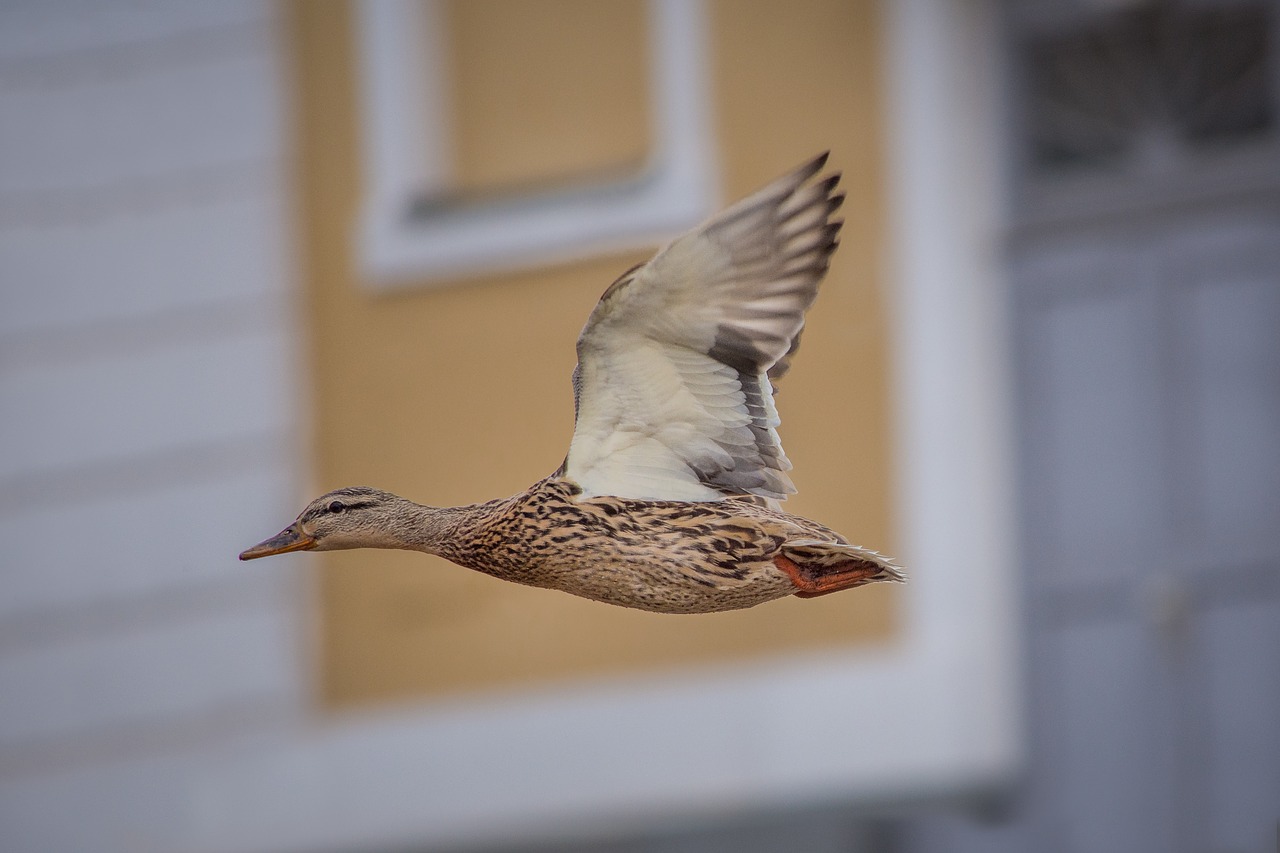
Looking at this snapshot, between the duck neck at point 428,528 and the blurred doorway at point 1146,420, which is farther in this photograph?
the blurred doorway at point 1146,420

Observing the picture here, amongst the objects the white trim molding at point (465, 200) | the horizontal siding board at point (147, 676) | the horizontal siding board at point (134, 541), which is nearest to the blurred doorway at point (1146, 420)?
the white trim molding at point (465, 200)

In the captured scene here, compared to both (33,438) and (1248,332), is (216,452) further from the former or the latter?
(1248,332)

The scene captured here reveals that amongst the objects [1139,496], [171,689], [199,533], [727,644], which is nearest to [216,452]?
[199,533]

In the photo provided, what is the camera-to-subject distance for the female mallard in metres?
2.49

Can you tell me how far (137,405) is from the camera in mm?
9375

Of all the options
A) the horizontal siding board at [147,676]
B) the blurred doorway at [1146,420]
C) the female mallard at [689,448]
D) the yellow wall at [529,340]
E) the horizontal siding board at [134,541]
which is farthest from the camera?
the horizontal siding board at [147,676]

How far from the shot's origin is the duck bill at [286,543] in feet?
7.26

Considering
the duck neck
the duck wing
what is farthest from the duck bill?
the duck wing

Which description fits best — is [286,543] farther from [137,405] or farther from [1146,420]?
[137,405]

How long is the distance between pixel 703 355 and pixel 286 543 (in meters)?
0.59

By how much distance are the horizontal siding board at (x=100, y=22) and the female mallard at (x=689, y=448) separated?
264 inches

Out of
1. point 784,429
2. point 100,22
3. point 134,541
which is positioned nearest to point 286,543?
point 784,429

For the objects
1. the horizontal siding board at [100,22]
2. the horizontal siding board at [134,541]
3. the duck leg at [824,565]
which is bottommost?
the horizontal siding board at [134,541]

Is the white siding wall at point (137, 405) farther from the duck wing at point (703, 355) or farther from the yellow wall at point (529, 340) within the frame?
the duck wing at point (703, 355)
